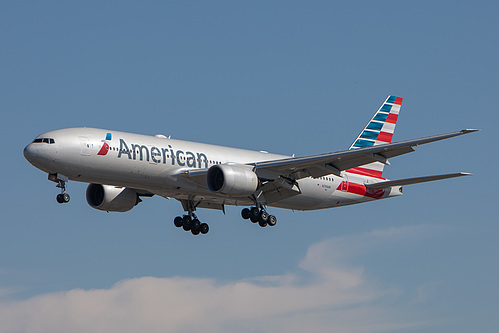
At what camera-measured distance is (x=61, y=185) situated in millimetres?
43344

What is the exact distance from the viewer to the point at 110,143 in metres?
43.8

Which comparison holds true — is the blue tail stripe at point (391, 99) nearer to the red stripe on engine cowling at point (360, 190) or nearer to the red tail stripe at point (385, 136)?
the red tail stripe at point (385, 136)

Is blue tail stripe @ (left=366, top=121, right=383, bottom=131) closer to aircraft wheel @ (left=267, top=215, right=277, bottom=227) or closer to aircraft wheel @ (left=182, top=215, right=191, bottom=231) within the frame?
aircraft wheel @ (left=267, top=215, right=277, bottom=227)

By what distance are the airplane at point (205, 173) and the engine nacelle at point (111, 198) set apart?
0.19 feet

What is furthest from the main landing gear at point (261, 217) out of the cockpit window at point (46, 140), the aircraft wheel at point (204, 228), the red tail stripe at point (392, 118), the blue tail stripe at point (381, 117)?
the red tail stripe at point (392, 118)

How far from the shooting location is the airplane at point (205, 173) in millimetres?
43062

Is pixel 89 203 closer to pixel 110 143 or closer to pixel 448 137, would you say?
pixel 110 143

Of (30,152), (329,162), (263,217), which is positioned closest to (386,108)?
(329,162)

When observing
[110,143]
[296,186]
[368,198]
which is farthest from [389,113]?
[110,143]

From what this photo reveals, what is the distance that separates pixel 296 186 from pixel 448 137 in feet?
35.3

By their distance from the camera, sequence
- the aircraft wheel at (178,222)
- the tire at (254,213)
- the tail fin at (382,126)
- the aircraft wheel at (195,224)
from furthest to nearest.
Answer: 1. the tail fin at (382,126)
2. the aircraft wheel at (178,222)
3. the aircraft wheel at (195,224)
4. the tire at (254,213)

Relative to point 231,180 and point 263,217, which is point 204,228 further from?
point 231,180

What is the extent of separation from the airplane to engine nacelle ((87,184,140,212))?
59 mm

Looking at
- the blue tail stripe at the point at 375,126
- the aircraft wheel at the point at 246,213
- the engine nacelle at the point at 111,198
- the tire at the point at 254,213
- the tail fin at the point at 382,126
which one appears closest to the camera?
the tire at the point at 254,213
